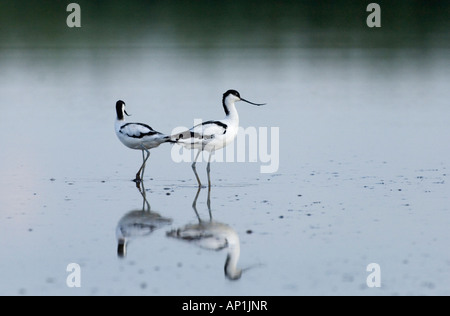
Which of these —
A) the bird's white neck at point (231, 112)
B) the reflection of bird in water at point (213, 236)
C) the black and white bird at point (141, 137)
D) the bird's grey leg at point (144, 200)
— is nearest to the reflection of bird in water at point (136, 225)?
the bird's grey leg at point (144, 200)

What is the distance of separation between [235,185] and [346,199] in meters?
1.88

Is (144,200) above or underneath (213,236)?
above

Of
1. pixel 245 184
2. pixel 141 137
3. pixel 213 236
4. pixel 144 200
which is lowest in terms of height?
pixel 213 236

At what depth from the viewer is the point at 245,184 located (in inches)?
551

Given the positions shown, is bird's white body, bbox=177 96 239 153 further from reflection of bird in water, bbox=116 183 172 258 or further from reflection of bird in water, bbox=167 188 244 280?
reflection of bird in water, bbox=167 188 244 280

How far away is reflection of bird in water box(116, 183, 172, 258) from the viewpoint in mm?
10680

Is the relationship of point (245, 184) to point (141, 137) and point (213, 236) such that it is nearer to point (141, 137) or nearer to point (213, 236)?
point (141, 137)

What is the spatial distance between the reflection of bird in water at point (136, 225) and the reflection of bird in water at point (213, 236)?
337 millimetres

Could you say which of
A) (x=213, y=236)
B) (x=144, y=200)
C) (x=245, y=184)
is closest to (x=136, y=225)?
(x=213, y=236)

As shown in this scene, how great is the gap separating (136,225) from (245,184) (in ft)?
9.46

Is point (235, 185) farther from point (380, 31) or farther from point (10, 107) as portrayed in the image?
point (380, 31)

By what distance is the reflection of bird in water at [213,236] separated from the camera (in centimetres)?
1013

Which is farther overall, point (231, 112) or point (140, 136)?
point (140, 136)
